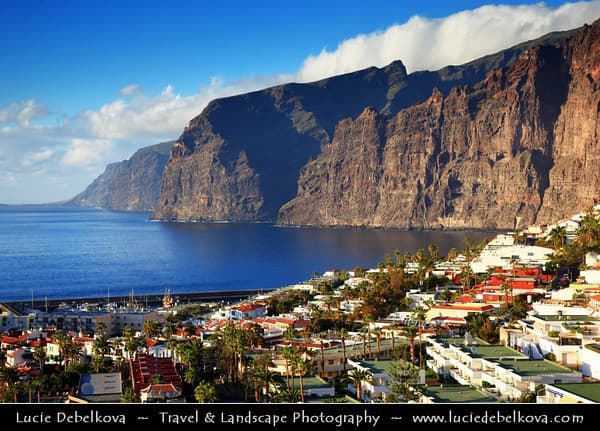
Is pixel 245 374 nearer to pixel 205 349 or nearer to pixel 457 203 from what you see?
pixel 205 349

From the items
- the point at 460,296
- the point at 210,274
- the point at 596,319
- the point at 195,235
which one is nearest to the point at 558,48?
the point at 195,235

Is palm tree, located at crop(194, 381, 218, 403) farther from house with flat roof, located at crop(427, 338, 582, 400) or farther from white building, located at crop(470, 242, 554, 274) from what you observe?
white building, located at crop(470, 242, 554, 274)

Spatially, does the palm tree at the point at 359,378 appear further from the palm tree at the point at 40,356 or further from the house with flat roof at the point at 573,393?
the palm tree at the point at 40,356

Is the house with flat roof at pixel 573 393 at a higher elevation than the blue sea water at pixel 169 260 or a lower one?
higher

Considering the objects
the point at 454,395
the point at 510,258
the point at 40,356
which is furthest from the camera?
the point at 510,258

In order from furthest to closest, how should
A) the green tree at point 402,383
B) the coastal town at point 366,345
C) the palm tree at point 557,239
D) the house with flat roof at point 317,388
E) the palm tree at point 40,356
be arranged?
the palm tree at point 557,239, the palm tree at point 40,356, the house with flat roof at point 317,388, the coastal town at point 366,345, the green tree at point 402,383

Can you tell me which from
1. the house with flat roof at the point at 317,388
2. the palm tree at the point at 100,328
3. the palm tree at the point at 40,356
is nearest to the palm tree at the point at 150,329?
the palm tree at the point at 100,328

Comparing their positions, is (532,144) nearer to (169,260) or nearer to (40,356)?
(169,260)

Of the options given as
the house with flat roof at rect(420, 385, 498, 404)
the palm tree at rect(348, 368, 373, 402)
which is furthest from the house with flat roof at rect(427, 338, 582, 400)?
the palm tree at rect(348, 368, 373, 402)

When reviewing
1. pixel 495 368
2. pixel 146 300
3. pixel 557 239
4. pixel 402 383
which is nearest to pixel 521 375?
pixel 495 368
